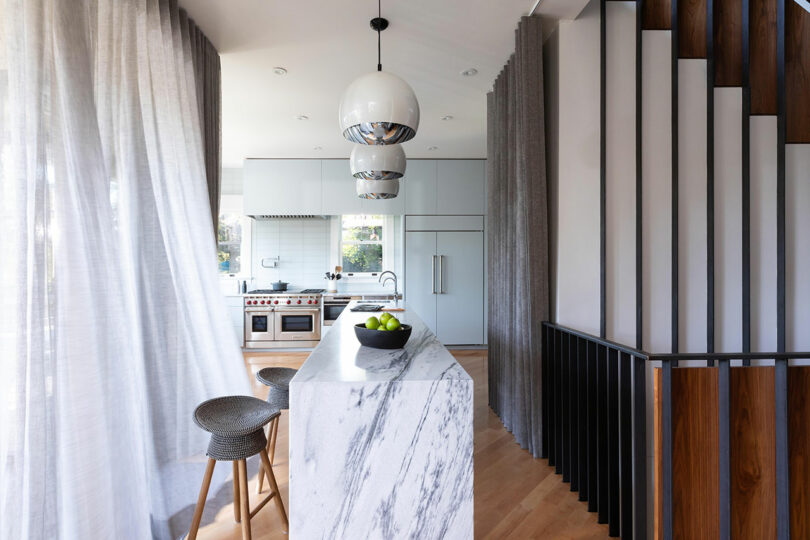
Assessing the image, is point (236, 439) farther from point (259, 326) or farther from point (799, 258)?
point (259, 326)

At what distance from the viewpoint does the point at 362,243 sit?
5.98 meters

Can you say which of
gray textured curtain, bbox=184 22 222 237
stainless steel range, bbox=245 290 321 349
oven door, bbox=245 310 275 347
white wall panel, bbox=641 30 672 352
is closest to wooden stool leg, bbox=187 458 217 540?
gray textured curtain, bbox=184 22 222 237

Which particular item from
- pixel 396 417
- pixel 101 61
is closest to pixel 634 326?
pixel 396 417

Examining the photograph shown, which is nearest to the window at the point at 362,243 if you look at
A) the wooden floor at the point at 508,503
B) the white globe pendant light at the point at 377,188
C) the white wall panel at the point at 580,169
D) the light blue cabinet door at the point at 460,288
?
the light blue cabinet door at the point at 460,288

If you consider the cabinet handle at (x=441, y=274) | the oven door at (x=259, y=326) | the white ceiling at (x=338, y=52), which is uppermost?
the white ceiling at (x=338, y=52)

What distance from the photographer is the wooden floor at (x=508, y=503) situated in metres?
1.95

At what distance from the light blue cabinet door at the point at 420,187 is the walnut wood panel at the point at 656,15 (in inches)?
131

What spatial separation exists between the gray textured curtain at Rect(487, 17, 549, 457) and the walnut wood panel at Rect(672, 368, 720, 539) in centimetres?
102

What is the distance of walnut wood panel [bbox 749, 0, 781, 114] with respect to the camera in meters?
2.24

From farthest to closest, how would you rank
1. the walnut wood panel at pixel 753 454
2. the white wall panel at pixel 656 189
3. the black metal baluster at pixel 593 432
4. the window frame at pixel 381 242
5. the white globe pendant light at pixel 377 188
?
the window frame at pixel 381 242
the white globe pendant light at pixel 377 188
the white wall panel at pixel 656 189
the black metal baluster at pixel 593 432
the walnut wood panel at pixel 753 454

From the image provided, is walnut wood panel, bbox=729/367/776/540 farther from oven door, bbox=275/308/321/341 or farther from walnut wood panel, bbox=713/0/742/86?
oven door, bbox=275/308/321/341

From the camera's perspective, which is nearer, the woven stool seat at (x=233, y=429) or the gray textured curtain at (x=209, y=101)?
the woven stool seat at (x=233, y=429)

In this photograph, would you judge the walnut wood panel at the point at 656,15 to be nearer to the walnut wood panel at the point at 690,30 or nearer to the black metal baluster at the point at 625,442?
the walnut wood panel at the point at 690,30

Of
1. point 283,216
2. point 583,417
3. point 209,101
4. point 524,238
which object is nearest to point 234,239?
point 283,216
